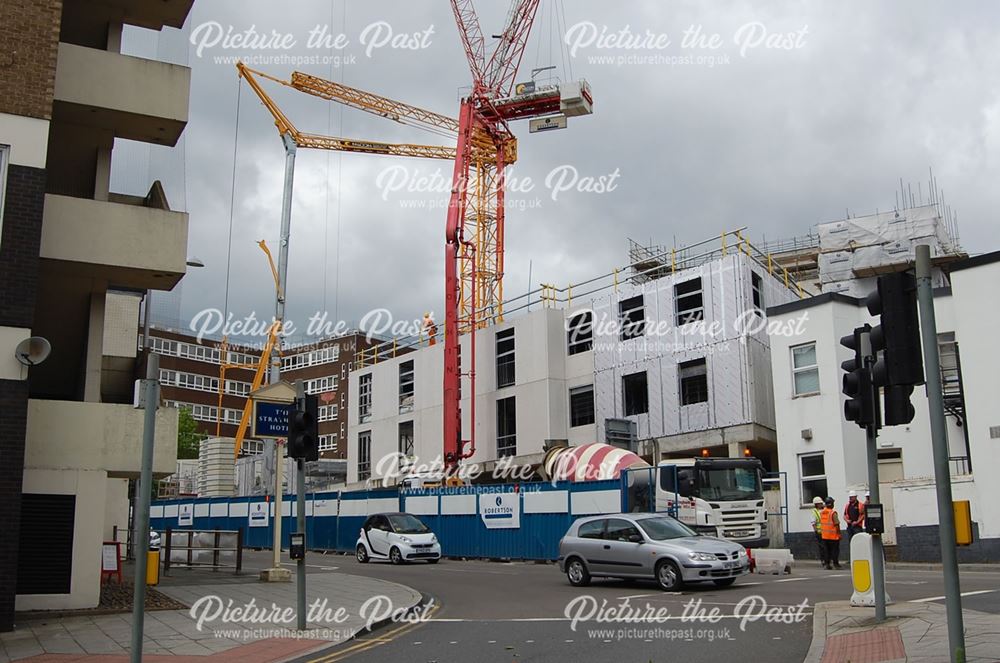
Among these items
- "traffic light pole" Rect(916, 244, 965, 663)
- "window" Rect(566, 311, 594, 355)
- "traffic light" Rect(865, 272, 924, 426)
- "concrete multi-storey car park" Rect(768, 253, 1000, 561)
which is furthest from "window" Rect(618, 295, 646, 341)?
"traffic light pole" Rect(916, 244, 965, 663)

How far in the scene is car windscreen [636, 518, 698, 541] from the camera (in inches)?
691


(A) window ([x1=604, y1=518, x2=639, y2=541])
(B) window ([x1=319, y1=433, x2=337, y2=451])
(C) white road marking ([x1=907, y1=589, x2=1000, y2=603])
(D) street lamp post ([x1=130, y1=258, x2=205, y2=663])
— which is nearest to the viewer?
(D) street lamp post ([x1=130, y1=258, x2=205, y2=663])

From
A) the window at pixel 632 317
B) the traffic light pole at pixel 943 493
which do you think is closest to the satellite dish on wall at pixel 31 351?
the traffic light pole at pixel 943 493

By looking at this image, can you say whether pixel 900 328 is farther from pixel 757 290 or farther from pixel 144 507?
pixel 757 290

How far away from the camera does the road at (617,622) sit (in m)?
10.8

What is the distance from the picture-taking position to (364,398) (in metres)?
54.4

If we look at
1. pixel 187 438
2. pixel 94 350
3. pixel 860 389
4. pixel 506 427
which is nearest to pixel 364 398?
pixel 506 427

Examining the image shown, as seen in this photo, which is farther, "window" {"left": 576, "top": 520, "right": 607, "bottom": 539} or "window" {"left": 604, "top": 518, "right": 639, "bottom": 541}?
"window" {"left": 576, "top": 520, "right": 607, "bottom": 539}

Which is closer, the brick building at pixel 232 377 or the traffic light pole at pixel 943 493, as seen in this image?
the traffic light pole at pixel 943 493

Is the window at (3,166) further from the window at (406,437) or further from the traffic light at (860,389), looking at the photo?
the window at (406,437)

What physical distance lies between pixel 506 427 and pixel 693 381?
10487 millimetres

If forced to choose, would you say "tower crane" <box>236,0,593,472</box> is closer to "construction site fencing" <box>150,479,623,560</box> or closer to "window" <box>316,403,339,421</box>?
"construction site fencing" <box>150,479,623,560</box>

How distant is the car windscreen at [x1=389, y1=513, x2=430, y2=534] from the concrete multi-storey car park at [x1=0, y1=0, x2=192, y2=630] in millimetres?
12079

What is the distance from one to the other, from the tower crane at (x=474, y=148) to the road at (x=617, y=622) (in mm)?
22560
